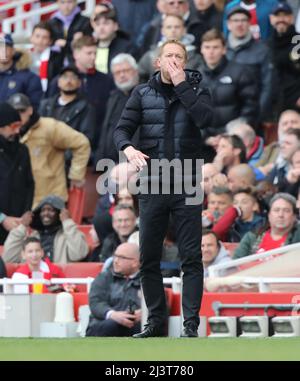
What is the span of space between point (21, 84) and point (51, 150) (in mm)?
1877

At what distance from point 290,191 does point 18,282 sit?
3.39 metres

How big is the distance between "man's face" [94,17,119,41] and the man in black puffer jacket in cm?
844

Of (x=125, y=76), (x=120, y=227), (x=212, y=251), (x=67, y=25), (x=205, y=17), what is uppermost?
(x=67, y=25)

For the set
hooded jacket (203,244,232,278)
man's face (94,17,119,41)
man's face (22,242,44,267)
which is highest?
man's face (94,17,119,41)

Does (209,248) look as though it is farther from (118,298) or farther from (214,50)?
(214,50)

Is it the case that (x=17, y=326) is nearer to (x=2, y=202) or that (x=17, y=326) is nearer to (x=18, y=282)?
(x=18, y=282)

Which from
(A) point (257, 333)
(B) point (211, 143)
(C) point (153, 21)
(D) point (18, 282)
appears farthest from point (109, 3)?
(A) point (257, 333)

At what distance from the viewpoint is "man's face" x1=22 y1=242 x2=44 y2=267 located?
15398mm

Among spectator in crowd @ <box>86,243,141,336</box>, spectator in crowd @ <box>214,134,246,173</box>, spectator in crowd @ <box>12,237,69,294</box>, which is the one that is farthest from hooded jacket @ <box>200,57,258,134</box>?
spectator in crowd @ <box>86,243,141,336</box>

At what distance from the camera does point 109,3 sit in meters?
21.0

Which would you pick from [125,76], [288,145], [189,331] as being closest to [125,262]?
[288,145]

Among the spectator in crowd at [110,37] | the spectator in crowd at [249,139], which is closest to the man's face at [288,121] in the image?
the spectator in crowd at [249,139]

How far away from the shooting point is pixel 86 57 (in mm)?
19375

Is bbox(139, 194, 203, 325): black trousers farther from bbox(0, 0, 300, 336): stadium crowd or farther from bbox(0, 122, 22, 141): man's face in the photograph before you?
bbox(0, 122, 22, 141): man's face
